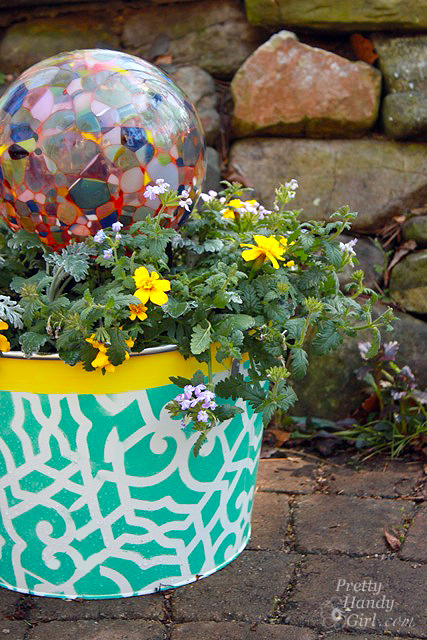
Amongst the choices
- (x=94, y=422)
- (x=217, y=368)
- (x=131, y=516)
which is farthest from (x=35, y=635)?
(x=217, y=368)

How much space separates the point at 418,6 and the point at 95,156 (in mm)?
1736

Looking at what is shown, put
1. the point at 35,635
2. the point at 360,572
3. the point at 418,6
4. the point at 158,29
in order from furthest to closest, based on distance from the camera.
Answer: the point at 158,29 < the point at 418,6 < the point at 360,572 < the point at 35,635

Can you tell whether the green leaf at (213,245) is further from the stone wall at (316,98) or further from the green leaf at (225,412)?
the stone wall at (316,98)

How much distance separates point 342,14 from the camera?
3.01m

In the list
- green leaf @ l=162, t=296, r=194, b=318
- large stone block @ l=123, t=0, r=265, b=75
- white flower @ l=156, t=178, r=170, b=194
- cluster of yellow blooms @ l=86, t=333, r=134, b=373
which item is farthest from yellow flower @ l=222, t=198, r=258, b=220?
large stone block @ l=123, t=0, r=265, b=75

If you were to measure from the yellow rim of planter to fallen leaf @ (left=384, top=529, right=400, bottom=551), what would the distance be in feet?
2.68

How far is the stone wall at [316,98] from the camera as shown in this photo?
119 inches

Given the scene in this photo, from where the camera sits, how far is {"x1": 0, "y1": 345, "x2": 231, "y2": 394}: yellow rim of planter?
177 cm

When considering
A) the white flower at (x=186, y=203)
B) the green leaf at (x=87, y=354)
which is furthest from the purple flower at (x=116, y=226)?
the green leaf at (x=87, y=354)

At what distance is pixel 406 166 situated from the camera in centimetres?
310

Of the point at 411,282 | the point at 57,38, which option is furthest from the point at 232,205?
the point at 57,38

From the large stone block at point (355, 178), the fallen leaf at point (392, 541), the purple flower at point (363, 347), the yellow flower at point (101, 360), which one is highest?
the yellow flower at point (101, 360)

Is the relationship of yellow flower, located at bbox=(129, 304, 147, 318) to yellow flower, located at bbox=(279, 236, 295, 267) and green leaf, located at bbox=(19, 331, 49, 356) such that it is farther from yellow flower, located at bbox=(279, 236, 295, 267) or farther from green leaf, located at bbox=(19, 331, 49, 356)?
yellow flower, located at bbox=(279, 236, 295, 267)

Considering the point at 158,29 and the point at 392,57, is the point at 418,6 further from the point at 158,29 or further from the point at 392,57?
the point at 158,29
